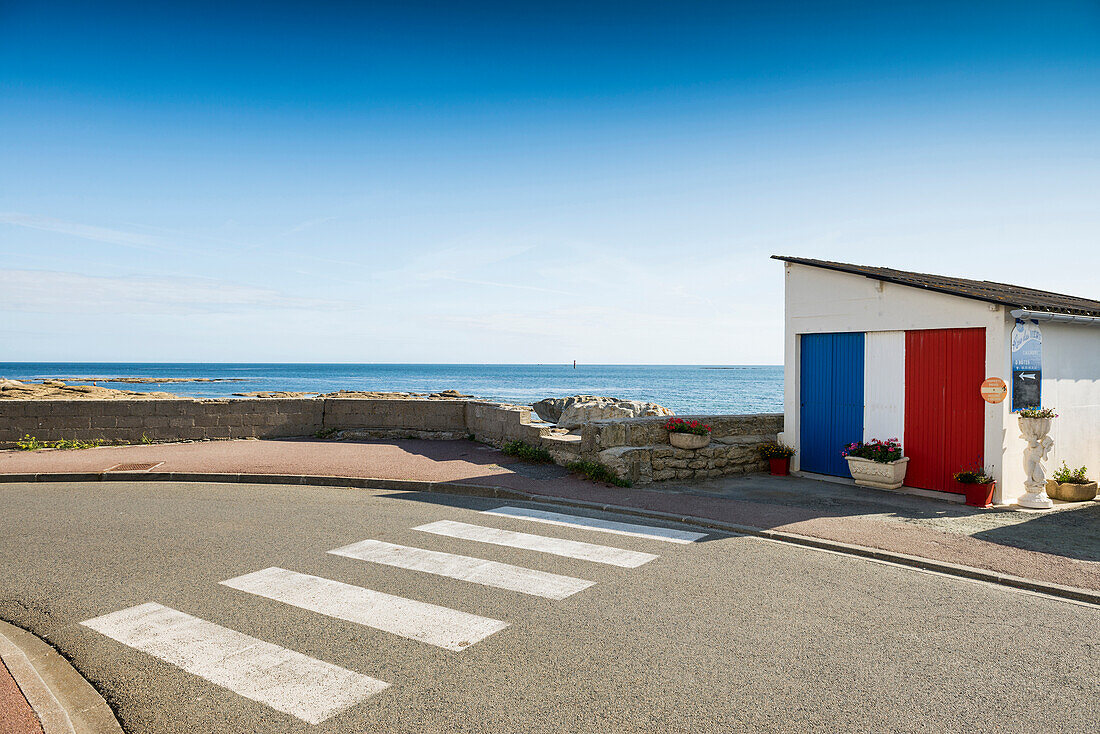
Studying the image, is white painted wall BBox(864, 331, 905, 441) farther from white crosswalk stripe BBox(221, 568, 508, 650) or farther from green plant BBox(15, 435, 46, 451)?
green plant BBox(15, 435, 46, 451)

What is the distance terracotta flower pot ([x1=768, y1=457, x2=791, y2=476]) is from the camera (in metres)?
11.7

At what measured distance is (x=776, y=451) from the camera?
11.8 meters

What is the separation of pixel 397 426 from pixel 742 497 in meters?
8.99

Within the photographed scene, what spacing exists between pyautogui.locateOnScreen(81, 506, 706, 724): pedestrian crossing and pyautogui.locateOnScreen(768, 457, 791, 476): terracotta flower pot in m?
4.68

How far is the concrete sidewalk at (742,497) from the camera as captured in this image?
23.0 ft

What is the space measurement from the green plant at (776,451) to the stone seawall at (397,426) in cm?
14

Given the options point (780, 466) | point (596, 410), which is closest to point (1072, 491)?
point (780, 466)

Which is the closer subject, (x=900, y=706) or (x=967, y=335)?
(x=900, y=706)

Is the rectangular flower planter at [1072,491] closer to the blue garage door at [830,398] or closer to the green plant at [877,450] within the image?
the green plant at [877,450]

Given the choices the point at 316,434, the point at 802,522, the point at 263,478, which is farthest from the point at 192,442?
the point at 802,522

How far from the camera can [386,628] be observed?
485 centimetres

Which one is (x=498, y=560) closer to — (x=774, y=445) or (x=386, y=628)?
(x=386, y=628)

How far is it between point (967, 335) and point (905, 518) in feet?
10.1

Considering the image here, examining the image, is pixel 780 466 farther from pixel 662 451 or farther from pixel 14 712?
pixel 14 712
